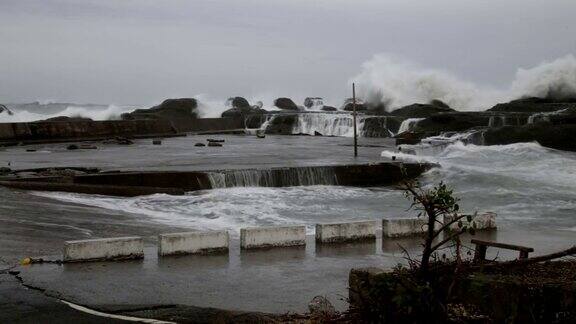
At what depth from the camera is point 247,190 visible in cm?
1845

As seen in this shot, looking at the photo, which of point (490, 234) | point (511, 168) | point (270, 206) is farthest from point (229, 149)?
point (490, 234)

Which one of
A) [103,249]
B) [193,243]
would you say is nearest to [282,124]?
[193,243]

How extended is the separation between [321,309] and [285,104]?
66547 millimetres

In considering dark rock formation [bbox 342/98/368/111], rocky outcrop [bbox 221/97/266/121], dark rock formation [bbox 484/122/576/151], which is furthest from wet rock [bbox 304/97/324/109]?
dark rock formation [bbox 484/122/576/151]

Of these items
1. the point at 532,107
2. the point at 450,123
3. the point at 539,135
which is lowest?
the point at 539,135

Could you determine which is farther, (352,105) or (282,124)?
(352,105)

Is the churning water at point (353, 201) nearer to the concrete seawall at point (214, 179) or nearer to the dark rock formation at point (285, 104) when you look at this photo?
the concrete seawall at point (214, 179)

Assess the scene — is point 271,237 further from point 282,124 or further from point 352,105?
point 352,105

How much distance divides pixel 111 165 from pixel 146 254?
12.8m

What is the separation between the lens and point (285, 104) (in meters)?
72.7

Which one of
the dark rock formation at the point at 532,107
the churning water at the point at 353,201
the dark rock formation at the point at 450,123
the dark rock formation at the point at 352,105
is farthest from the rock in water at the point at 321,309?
the dark rock formation at the point at 352,105

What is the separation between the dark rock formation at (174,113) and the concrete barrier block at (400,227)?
115 feet

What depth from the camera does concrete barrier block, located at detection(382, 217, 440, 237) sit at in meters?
11.5

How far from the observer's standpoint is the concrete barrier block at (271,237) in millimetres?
10258
